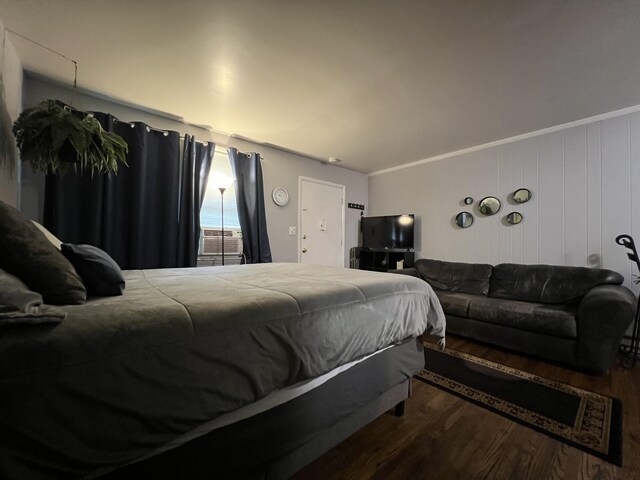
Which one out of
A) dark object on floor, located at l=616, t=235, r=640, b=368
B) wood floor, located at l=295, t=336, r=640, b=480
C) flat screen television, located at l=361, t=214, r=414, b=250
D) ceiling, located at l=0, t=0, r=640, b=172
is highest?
ceiling, located at l=0, t=0, r=640, b=172

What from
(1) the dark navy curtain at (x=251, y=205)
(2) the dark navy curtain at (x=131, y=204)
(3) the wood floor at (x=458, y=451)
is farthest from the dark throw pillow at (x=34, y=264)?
(1) the dark navy curtain at (x=251, y=205)

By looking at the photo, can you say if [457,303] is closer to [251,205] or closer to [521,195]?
[521,195]

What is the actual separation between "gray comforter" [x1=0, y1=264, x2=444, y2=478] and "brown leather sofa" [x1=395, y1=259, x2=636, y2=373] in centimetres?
230

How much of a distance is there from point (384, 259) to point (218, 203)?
294 cm

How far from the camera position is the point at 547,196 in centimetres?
320

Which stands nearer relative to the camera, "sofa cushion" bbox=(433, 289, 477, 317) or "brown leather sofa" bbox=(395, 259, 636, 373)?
"brown leather sofa" bbox=(395, 259, 636, 373)

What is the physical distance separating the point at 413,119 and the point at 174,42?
2373 millimetres

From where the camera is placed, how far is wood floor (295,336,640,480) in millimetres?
1243

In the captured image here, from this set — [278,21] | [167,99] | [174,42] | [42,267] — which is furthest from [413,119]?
[42,267]

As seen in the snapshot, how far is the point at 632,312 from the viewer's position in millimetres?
2029

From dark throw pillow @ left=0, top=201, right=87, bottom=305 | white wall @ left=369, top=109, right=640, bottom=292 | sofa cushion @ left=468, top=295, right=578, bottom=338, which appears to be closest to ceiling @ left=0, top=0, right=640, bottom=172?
white wall @ left=369, top=109, right=640, bottom=292

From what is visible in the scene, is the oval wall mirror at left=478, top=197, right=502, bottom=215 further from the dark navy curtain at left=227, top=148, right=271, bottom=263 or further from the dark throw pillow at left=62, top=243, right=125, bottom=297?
the dark throw pillow at left=62, top=243, right=125, bottom=297

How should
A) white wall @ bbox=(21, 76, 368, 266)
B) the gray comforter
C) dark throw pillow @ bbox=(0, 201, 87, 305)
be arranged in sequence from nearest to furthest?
the gray comforter
dark throw pillow @ bbox=(0, 201, 87, 305)
white wall @ bbox=(21, 76, 368, 266)

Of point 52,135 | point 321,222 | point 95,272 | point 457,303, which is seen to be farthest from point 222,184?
point 457,303
